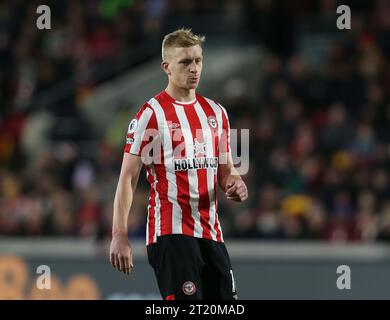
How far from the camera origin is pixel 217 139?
656 centimetres

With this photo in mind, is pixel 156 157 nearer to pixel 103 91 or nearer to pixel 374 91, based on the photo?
pixel 374 91

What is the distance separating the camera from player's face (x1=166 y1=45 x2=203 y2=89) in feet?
20.9

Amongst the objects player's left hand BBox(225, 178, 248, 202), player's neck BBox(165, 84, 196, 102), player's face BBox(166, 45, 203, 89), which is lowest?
player's left hand BBox(225, 178, 248, 202)

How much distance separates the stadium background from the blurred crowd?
22 millimetres

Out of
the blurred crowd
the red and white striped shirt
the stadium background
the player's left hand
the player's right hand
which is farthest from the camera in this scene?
the blurred crowd

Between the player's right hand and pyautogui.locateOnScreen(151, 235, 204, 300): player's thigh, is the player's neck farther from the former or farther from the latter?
the player's right hand

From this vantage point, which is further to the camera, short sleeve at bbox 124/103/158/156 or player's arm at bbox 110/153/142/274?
short sleeve at bbox 124/103/158/156

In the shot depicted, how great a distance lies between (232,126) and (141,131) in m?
7.95

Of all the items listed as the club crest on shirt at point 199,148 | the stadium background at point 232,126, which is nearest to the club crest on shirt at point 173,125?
the club crest on shirt at point 199,148

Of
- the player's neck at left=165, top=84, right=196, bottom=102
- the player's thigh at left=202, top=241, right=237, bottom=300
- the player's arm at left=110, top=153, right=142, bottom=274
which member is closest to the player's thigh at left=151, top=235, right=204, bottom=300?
the player's thigh at left=202, top=241, right=237, bottom=300

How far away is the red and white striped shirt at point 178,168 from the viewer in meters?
6.40

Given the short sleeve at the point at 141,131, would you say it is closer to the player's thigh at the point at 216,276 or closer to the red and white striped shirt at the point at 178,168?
the red and white striped shirt at the point at 178,168

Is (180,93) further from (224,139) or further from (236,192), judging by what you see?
(236,192)
